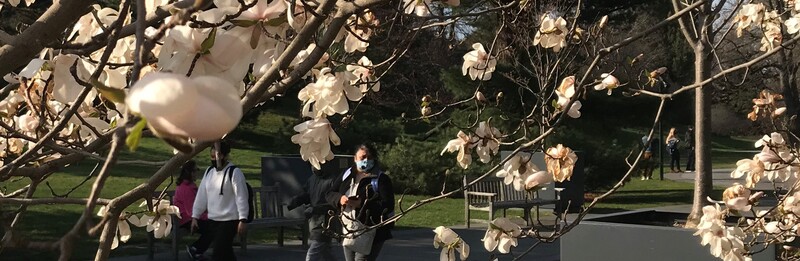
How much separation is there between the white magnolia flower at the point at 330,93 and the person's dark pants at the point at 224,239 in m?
5.90

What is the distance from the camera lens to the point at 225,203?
8.13m

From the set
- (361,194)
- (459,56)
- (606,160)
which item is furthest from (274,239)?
(459,56)

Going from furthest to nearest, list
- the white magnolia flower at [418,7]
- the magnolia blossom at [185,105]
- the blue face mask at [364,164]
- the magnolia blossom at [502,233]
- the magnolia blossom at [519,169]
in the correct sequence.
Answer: the blue face mask at [364,164], the magnolia blossom at [502,233], the magnolia blossom at [519,169], the white magnolia flower at [418,7], the magnolia blossom at [185,105]

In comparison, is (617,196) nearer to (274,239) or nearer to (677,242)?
(274,239)

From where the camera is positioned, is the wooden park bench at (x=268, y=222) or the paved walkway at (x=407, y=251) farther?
the paved walkway at (x=407, y=251)

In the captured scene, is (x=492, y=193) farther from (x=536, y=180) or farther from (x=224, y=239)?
(x=536, y=180)

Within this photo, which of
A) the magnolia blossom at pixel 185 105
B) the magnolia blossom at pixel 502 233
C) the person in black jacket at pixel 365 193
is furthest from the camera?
the person in black jacket at pixel 365 193

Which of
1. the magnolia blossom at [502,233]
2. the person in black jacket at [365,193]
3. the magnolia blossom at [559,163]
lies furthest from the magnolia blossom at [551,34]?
the person in black jacket at [365,193]

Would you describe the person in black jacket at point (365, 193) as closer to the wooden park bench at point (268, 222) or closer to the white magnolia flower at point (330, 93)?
the wooden park bench at point (268, 222)

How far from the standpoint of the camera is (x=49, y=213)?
42.3 feet

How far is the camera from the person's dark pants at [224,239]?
8.12m

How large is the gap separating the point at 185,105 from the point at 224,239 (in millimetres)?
7536

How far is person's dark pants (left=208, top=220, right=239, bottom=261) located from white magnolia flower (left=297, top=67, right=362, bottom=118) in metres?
5.90

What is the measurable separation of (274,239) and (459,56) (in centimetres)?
1028
